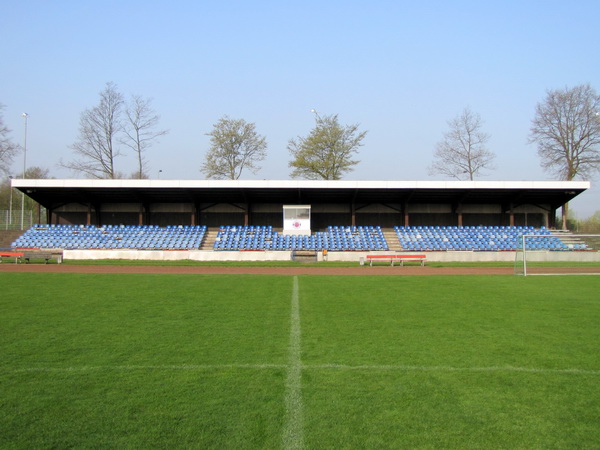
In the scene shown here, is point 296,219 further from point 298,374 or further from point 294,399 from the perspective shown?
point 294,399

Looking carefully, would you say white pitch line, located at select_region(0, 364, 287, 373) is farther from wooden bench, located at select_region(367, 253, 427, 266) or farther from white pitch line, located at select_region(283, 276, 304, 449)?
wooden bench, located at select_region(367, 253, 427, 266)

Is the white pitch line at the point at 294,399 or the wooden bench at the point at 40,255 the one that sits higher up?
the wooden bench at the point at 40,255

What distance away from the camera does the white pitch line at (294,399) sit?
12.9ft

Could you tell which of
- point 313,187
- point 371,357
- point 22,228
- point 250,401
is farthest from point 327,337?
point 22,228

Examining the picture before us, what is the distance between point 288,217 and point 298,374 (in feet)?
91.6

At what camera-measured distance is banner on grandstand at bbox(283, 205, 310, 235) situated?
1309 inches

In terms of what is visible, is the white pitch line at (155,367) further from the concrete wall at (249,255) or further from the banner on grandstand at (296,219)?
the banner on grandstand at (296,219)

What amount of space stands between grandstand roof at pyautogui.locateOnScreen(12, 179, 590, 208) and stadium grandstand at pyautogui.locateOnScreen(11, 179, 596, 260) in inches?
2.9

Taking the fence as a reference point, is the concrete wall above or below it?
below

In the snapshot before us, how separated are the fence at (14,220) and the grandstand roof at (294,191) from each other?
398cm

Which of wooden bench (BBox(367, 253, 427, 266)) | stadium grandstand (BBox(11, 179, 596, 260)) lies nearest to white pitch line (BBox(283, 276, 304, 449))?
wooden bench (BBox(367, 253, 427, 266))

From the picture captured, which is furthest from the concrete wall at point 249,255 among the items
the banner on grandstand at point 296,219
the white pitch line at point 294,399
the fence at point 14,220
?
the white pitch line at point 294,399

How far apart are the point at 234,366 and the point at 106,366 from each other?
159cm

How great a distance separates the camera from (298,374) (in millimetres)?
5660
